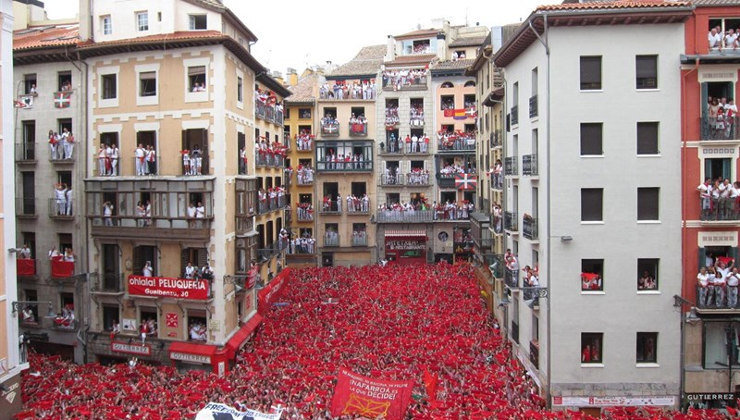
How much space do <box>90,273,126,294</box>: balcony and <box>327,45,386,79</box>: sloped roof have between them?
96.9ft

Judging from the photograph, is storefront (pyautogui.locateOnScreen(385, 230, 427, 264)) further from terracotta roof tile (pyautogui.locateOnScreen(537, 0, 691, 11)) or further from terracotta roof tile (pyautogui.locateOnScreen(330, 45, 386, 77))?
terracotta roof tile (pyautogui.locateOnScreen(537, 0, 691, 11))

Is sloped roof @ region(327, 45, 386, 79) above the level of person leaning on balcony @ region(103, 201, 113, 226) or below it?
above

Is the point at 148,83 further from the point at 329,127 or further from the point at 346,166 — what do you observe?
the point at 346,166

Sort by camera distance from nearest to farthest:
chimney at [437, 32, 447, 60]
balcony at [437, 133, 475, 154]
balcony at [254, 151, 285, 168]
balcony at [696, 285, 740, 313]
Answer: balcony at [696, 285, 740, 313]
balcony at [254, 151, 285, 168]
balcony at [437, 133, 475, 154]
chimney at [437, 32, 447, 60]

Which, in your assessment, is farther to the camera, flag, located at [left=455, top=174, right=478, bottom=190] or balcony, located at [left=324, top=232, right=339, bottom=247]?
balcony, located at [left=324, top=232, right=339, bottom=247]

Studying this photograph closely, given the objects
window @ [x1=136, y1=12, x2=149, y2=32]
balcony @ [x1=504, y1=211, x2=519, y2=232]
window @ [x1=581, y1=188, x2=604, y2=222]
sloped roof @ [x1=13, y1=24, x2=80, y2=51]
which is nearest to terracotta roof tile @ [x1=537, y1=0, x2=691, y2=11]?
window @ [x1=581, y1=188, x2=604, y2=222]

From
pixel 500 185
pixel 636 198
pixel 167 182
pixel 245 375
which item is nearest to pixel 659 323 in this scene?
pixel 636 198

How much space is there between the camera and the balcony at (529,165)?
24.3 m

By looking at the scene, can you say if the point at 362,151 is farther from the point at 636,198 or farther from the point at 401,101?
the point at 636,198

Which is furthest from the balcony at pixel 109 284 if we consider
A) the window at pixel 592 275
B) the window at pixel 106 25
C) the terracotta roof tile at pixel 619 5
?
the terracotta roof tile at pixel 619 5

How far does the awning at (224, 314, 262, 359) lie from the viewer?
2748 centimetres

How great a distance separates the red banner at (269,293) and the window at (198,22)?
15.0 meters

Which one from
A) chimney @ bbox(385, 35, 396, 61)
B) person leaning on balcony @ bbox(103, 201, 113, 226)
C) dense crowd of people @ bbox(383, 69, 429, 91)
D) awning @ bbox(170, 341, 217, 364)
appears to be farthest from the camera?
chimney @ bbox(385, 35, 396, 61)

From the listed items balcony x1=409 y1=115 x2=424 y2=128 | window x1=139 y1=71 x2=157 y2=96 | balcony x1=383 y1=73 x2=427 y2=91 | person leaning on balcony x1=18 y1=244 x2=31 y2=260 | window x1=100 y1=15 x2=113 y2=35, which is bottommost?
person leaning on balcony x1=18 y1=244 x2=31 y2=260
